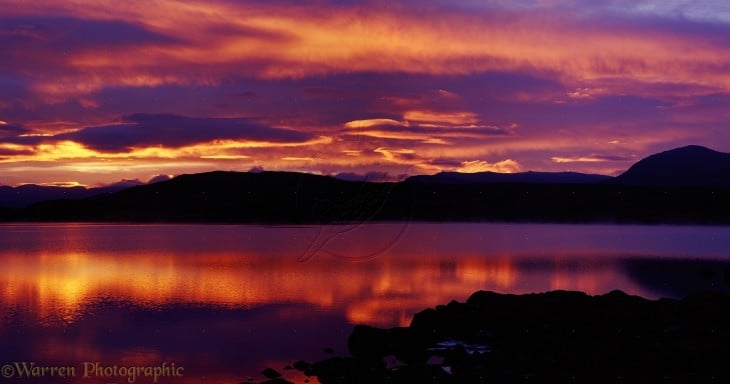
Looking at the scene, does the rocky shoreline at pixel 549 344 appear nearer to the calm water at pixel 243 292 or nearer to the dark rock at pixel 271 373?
the dark rock at pixel 271 373

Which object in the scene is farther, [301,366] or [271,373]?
[301,366]

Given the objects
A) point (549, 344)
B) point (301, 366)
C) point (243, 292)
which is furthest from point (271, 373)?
point (243, 292)

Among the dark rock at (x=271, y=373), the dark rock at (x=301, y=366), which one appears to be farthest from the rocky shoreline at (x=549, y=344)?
the dark rock at (x=271, y=373)

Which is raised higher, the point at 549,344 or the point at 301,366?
the point at 549,344

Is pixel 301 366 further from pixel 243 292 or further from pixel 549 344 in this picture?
pixel 243 292

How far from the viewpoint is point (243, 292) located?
52812mm

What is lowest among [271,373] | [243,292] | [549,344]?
[243,292]

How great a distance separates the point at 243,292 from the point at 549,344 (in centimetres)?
3210

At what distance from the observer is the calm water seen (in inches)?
1222

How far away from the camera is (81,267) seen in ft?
248

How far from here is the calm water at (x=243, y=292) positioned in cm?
3103

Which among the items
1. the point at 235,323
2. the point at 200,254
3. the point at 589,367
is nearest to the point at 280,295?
the point at 235,323

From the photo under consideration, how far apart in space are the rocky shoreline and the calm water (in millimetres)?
3875

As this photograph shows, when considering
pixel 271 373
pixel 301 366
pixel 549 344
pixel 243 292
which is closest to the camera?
pixel 549 344
